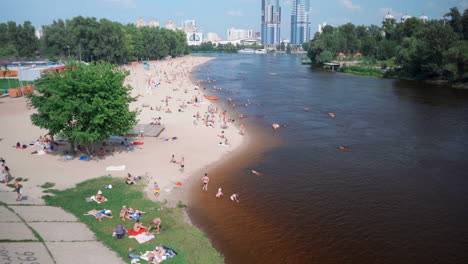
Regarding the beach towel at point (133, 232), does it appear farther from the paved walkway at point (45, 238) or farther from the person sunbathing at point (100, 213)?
the person sunbathing at point (100, 213)

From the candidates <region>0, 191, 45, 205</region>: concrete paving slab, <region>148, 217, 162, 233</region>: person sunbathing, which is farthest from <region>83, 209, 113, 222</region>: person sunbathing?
<region>0, 191, 45, 205</region>: concrete paving slab

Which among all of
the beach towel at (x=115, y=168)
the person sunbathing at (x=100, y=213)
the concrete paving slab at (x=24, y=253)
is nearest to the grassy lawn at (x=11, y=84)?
the beach towel at (x=115, y=168)

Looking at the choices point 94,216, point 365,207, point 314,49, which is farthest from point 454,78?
point 94,216

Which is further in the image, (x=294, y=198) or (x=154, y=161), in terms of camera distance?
(x=154, y=161)

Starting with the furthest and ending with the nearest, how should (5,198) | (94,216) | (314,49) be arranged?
(314,49)
(5,198)
(94,216)

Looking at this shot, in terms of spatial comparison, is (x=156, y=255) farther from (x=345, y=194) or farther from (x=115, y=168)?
(x=345, y=194)

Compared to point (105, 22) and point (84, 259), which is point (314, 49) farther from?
point (84, 259)

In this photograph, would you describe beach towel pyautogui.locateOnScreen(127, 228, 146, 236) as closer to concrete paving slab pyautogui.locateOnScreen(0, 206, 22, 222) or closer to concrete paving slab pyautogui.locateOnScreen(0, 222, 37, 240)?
concrete paving slab pyautogui.locateOnScreen(0, 222, 37, 240)

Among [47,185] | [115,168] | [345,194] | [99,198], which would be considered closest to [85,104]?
[115,168]

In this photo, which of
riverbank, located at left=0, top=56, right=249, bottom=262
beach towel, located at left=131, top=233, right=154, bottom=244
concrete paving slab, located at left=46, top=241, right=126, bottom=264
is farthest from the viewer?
riverbank, located at left=0, top=56, right=249, bottom=262
